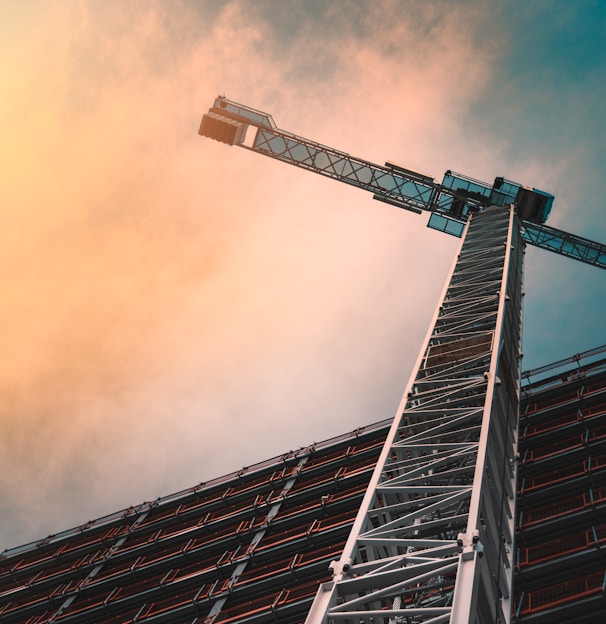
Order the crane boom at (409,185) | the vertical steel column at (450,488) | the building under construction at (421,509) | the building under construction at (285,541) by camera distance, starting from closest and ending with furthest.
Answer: the vertical steel column at (450,488) → the building under construction at (421,509) → the building under construction at (285,541) → the crane boom at (409,185)

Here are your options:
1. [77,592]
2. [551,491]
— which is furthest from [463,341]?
[77,592]

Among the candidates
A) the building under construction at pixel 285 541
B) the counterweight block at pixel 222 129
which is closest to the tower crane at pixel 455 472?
the building under construction at pixel 285 541

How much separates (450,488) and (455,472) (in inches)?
35.5

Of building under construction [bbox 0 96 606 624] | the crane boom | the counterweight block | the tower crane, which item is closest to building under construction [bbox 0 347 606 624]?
building under construction [bbox 0 96 606 624]

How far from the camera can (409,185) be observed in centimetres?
5369

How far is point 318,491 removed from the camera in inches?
1508

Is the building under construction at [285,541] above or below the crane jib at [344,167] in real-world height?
below

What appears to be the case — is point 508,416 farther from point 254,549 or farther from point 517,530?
point 254,549

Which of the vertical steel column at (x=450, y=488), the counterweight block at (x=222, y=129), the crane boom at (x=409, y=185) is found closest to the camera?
the vertical steel column at (x=450, y=488)

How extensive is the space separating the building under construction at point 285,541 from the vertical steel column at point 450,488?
2.94 metres

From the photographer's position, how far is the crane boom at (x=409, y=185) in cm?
4919

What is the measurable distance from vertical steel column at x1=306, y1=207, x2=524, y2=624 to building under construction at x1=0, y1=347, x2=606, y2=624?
2940 mm

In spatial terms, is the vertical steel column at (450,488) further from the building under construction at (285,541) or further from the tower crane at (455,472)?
the building under construction at (285,541)

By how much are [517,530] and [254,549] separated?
12279 mm
